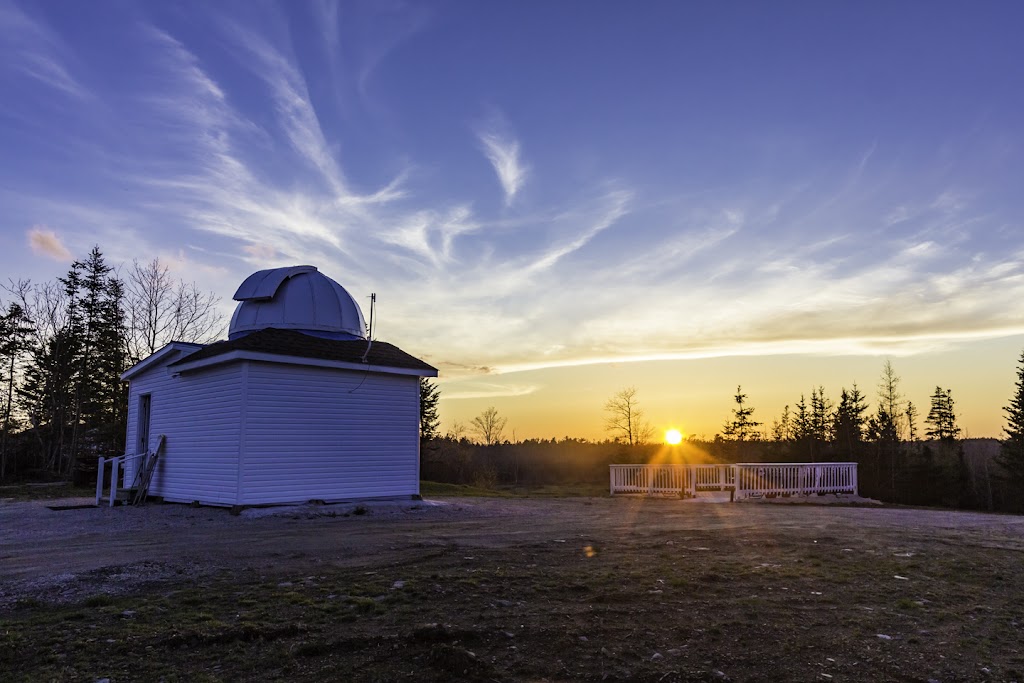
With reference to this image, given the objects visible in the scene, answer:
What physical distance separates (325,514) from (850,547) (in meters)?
9.80

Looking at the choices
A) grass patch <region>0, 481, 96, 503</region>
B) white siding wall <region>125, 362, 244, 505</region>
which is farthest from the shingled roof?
grass patch <region>0, 481, 96, 503</region>

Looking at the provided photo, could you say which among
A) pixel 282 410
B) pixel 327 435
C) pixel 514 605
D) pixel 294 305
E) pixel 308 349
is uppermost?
pixel 294 305

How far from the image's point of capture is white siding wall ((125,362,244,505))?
14.8 metres

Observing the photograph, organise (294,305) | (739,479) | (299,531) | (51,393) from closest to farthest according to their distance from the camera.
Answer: (299,531) < (294,305) < (739,479) < (51,393)

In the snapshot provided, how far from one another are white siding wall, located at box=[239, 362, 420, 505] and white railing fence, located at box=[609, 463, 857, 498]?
26.9 feet

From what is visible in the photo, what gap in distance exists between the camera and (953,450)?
49781mm

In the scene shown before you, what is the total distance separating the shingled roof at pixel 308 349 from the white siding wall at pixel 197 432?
49 centimetres

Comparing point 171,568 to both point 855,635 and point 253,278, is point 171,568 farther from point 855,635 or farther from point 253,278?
point 253,278

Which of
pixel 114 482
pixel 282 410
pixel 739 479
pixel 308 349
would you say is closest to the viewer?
pixel 282 410

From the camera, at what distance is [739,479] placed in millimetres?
21172

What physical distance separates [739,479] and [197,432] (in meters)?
15.1

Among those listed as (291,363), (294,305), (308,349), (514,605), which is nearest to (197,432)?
(291,363)

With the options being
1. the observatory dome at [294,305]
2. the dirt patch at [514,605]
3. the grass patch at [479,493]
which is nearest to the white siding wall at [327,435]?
the observatory dome at [294,305]

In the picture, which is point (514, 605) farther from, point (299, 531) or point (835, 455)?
point (835, 455)
